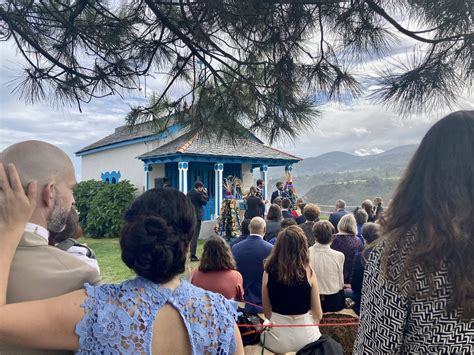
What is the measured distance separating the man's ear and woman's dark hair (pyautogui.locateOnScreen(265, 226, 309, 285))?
2.61 meters

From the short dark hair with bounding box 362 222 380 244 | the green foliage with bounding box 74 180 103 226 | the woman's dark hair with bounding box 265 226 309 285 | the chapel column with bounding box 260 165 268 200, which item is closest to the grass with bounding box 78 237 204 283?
the green foliage with bounding box 74 180 103 226

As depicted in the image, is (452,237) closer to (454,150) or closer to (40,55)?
(454,150)

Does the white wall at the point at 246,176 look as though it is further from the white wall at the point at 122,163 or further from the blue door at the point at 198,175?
the white wall at the point at 122,163

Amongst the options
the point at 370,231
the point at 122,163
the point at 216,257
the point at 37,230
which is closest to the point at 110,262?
the point at 216,257

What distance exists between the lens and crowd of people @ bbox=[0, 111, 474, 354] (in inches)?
47.1

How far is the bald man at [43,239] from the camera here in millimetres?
1235

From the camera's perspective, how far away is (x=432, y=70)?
131 inches

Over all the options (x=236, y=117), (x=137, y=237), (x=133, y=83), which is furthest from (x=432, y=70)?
(x=133, y=83)

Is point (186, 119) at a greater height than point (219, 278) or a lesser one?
greater

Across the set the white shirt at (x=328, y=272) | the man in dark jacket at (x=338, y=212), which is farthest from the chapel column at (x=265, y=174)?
the white shirt at (x=328, y=272)

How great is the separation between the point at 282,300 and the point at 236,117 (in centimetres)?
227

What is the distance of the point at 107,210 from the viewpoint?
15750 mm

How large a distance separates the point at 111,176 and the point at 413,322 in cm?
2073

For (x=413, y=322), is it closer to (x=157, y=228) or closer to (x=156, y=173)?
(x=157, y=228)
